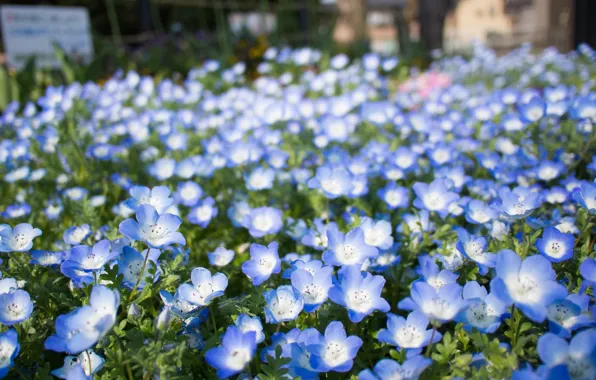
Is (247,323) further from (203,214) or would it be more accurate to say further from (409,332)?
(203,214)

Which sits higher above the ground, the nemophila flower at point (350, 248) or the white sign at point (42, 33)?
the white sign at point (42, 33)

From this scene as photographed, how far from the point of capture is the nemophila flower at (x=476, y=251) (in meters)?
1.22

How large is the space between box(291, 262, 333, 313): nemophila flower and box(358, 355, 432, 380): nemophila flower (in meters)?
0.23

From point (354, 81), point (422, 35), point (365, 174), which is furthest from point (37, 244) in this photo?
point (422, 35)

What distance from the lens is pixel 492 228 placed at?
150cm

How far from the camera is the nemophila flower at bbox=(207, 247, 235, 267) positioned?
1.50 meters

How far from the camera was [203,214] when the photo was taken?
71.5 inches

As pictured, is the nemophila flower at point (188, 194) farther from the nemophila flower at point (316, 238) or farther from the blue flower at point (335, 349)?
the blue flower at point (335, 349)

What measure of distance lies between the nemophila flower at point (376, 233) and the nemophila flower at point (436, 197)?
0.18m

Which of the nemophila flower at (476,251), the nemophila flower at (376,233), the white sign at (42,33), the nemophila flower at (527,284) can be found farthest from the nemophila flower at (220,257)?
the white sign at (42,33)

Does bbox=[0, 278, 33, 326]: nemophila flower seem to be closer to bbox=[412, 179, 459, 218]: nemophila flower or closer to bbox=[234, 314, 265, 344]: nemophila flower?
bbox=[234, 314, 265, 344]: nemophila flower

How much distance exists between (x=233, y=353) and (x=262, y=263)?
14.0 inches

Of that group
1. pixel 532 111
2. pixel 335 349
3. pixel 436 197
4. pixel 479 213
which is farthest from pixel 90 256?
pixel 532 111

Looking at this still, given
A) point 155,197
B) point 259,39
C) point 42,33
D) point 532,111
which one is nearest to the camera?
point 155,197
